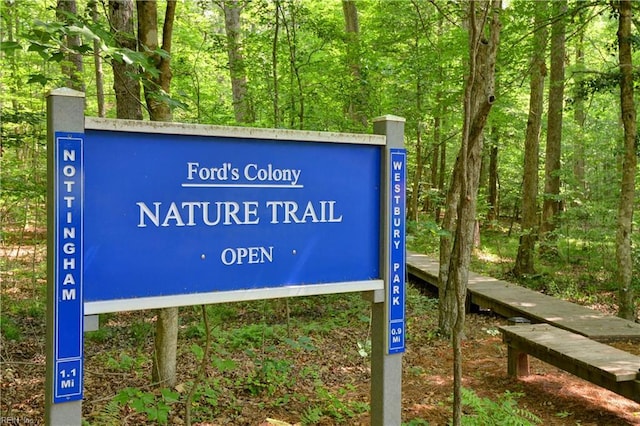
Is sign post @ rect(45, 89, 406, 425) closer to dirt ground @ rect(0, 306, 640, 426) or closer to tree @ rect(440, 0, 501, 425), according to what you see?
tree @ rect(440, 0, 501, 425)

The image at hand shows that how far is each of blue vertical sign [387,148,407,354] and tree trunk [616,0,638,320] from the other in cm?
638

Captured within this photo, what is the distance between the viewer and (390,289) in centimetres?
275

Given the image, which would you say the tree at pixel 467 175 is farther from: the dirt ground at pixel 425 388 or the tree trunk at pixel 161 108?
the tree trunk at pixel 161 108

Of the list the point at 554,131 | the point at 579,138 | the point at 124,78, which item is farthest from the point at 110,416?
the point at 579,138

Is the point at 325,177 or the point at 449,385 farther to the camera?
the point at 449,385

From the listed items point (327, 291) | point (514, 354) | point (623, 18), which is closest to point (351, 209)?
point (327, 291)

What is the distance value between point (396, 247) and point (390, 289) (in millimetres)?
224

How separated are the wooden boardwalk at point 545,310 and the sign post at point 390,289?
4580mm

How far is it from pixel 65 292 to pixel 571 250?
1376cm

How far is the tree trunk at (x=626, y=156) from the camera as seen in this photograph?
25.1 ft

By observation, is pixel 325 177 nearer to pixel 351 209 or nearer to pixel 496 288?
pixel 351 209

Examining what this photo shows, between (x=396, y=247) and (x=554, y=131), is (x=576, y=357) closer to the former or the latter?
(x=396, y=247)

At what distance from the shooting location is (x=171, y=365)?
4496 mm

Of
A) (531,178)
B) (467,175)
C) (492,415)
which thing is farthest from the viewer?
(531,178)
